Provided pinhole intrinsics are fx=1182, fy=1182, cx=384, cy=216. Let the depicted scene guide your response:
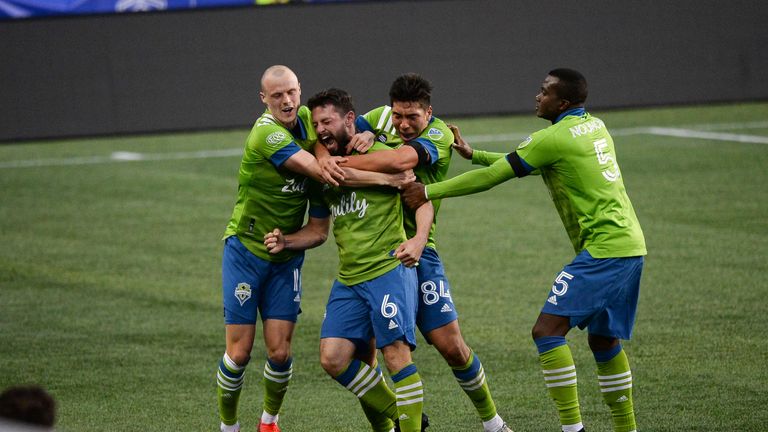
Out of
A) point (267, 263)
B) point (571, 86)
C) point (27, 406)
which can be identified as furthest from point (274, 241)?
point (27, 406)

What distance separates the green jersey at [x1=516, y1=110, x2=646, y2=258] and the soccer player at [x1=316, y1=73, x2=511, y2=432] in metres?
0.58

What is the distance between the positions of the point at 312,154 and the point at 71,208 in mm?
9822

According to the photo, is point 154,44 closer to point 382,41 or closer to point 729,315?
point 382,41

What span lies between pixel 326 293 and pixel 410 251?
195 inches

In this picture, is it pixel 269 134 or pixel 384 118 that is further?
pixel 384 118

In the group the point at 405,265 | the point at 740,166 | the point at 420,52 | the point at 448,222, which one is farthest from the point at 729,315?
the point at 420,52

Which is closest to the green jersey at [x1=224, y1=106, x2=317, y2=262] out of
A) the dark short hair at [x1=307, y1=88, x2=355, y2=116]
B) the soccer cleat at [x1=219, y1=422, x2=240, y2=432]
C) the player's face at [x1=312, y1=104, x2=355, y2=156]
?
the player's face at [x1=312, y1=104, x2=355, y2=156]

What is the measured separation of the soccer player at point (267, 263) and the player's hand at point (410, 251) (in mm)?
792

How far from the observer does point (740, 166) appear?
1744 cm

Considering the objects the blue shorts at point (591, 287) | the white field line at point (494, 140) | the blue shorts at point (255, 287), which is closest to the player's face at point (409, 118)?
the blue shorts at point (255, 287)

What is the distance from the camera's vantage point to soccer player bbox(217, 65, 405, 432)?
23.2ft

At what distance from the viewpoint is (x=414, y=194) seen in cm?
677

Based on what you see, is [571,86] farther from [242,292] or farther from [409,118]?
[242,292]

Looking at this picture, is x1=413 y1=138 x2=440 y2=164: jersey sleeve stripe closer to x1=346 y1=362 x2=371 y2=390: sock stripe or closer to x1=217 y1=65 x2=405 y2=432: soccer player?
x1=217 y1=65 x2=405 y2=432: soccer player
